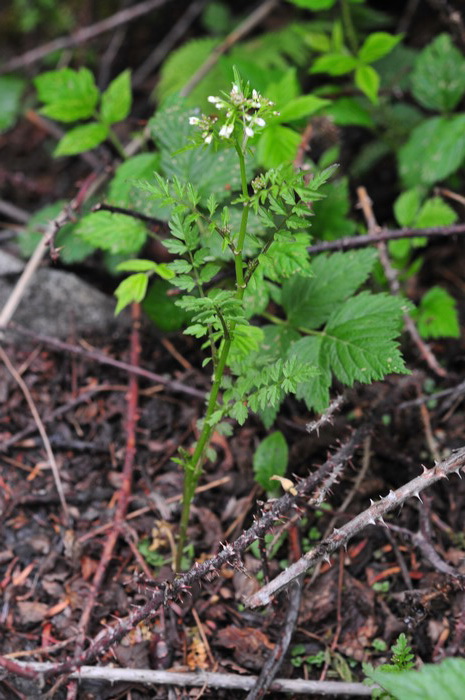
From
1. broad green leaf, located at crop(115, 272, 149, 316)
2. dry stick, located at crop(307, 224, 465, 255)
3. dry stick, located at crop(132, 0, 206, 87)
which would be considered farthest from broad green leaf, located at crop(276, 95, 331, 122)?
dry stick, located at crop(132, 0, 206, 87)

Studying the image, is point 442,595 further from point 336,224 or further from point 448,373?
point 336,224

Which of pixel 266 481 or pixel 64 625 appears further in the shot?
pixel 266 481

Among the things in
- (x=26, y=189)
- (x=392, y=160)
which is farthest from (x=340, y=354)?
(x=26, y=189)

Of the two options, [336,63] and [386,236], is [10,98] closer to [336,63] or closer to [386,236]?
[336,63]

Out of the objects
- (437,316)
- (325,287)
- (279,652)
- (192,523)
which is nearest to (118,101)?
(325,287)

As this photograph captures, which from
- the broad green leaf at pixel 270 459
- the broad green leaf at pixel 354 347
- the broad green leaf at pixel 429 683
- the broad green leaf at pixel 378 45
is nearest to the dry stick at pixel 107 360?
the broad green leaf at pixel 270 459

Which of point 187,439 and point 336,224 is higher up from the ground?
point 336,224
